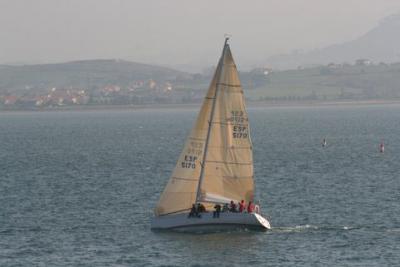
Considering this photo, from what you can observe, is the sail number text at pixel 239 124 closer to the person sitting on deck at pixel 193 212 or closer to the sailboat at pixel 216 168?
the sailboat at pixel 216 168

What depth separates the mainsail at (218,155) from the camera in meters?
65.9

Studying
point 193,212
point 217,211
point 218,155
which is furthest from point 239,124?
point 193,212

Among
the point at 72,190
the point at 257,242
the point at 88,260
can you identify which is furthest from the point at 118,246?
the point at 72,190

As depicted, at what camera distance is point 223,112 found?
2606 inches

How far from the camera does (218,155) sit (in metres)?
66.9

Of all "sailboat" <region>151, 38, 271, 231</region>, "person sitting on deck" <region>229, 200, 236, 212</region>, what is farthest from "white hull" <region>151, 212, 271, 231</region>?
"person sitting on deck" <region>229, 200, 236, 212</region>

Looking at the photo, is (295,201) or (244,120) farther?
(295,201)

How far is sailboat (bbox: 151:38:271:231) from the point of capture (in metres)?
66.0

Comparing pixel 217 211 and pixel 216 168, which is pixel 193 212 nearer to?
pixel 217 211

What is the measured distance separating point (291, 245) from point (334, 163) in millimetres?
60084

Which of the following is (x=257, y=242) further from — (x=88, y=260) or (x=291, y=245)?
(x=88, y=260)

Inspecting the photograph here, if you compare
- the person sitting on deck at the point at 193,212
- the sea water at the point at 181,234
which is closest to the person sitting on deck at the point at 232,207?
the sea water at the point at 181,234

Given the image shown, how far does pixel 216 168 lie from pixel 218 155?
0.86 metres

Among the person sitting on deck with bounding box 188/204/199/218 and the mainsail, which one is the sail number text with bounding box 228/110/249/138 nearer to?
the mainsail
